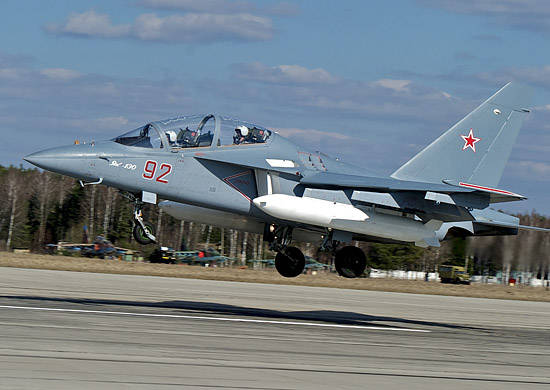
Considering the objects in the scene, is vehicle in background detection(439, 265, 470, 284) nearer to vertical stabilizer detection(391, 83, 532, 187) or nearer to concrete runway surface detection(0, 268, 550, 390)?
concrete runway surface detection(0, 268, 550, 390)

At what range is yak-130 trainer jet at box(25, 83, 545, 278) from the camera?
1594 cm

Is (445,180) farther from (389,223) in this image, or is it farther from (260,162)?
(260,162)

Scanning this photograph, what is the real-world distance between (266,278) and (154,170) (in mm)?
27073

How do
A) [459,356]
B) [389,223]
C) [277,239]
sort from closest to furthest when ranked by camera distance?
1. [459,356]
2. [389,223]
3. [277,239]

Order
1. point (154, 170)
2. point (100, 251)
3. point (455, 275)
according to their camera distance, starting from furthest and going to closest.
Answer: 1. point (100, 251)
2. point (455, 275)
3. point (154, 170)

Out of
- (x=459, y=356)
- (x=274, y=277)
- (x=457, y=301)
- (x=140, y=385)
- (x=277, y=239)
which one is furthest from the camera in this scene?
(x=274, y=277)

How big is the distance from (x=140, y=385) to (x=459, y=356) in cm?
703

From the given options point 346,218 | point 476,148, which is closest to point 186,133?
point 346,218

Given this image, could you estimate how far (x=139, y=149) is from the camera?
15938mm

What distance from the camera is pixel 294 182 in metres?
17.1

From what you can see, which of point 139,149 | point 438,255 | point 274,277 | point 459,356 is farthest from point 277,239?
point 438,255

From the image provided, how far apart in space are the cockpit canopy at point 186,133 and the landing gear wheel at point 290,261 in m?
4.01

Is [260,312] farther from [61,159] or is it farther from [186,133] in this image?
[61,159]

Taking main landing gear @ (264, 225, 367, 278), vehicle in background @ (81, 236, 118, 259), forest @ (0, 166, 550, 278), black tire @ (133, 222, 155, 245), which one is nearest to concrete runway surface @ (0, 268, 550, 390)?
main landing gear @ (264, 225, 367, 278)
